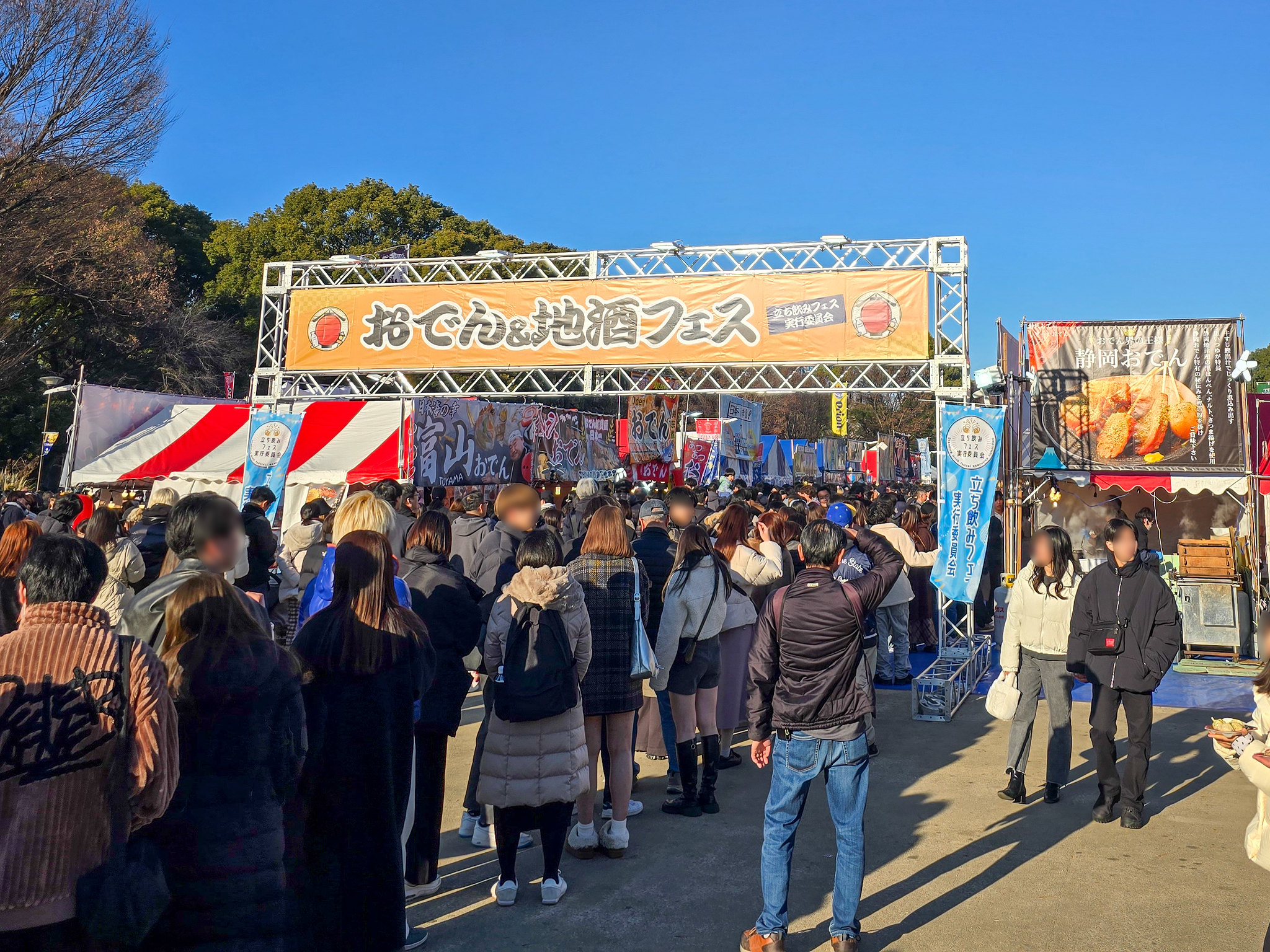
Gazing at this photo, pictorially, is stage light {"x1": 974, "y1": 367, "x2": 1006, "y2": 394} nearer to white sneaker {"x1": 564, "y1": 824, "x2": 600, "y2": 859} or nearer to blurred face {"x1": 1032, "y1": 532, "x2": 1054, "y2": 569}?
blurred face {"x1": 1032, "y1": 532, "x2": 1054, "y2": 569}

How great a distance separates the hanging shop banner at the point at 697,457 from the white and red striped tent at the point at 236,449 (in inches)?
432

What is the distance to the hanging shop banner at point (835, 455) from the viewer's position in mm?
34250

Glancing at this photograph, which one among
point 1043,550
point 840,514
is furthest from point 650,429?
point 1043,550

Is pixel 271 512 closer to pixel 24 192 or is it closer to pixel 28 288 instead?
pixel 24 192

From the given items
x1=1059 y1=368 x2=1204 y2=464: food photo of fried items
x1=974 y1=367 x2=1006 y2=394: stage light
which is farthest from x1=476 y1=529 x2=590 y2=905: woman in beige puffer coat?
x1=1059 y1=368 x2=1204 y2=464: food photo of fried items

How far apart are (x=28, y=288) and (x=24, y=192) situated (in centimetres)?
638

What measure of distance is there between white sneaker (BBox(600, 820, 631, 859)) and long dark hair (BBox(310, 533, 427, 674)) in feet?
6.66

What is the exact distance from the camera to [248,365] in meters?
28.3

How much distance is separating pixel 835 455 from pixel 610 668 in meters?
31.8

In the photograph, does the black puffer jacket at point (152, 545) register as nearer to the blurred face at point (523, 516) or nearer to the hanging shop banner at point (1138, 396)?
the blurred face at point (523, 516)

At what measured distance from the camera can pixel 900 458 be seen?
43.5 m

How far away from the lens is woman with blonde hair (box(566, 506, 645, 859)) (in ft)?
15.4

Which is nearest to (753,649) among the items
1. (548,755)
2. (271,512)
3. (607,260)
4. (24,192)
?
(548,755)

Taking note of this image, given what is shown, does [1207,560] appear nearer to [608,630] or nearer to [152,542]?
[608,630]
